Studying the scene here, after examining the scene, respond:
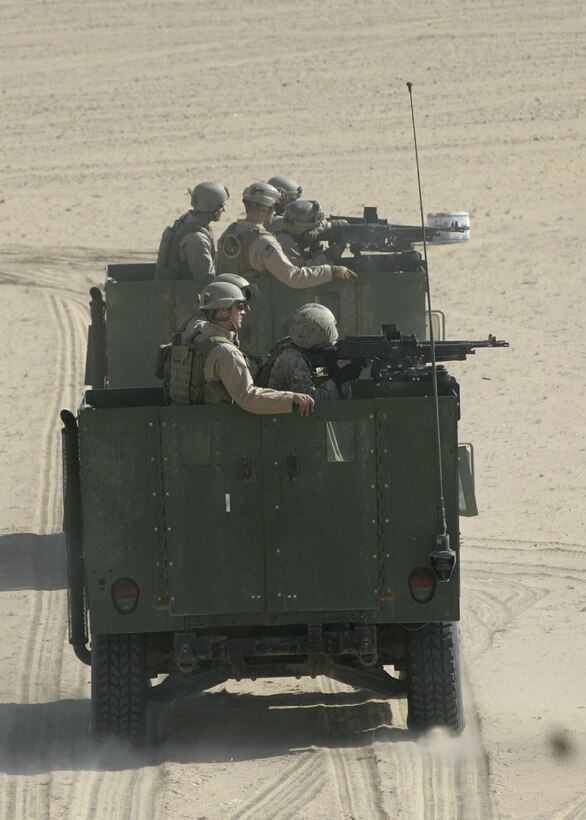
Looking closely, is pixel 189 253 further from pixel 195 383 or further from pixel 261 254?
pixel 195 383

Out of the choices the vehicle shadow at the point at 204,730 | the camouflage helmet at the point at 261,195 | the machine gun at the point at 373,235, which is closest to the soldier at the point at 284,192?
the machine gun at the point at 373,235

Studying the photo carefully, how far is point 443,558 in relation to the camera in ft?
24.0

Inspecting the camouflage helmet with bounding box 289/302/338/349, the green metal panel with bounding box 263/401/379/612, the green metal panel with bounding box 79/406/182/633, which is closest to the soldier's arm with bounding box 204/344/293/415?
the green metal panel with bounding box 263/401/379/612

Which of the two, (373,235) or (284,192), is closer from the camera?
(373,235)

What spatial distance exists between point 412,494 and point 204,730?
1.57m

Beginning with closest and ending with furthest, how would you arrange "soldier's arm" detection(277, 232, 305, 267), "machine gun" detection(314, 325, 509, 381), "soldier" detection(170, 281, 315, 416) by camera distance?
"soldier" detection(170, 281, 315, 416), "machine gun" detection(314, 325, 509, 381), "soldier's arm" detection(277, 232, 305, 267)

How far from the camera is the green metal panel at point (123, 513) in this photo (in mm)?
7371

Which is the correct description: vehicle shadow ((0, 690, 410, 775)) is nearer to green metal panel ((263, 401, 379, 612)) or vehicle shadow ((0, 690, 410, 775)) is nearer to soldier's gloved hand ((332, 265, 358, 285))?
green metal panel ((263, 401, 379, 612))

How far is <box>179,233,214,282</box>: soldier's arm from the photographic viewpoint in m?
11.6

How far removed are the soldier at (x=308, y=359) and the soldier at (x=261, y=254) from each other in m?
3.34

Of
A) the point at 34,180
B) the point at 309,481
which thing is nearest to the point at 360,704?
the point at 309,481

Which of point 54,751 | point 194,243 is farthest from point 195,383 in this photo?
point 194,243

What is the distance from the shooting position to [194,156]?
2730cm

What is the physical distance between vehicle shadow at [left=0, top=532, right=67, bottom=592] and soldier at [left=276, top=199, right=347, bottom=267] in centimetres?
250
